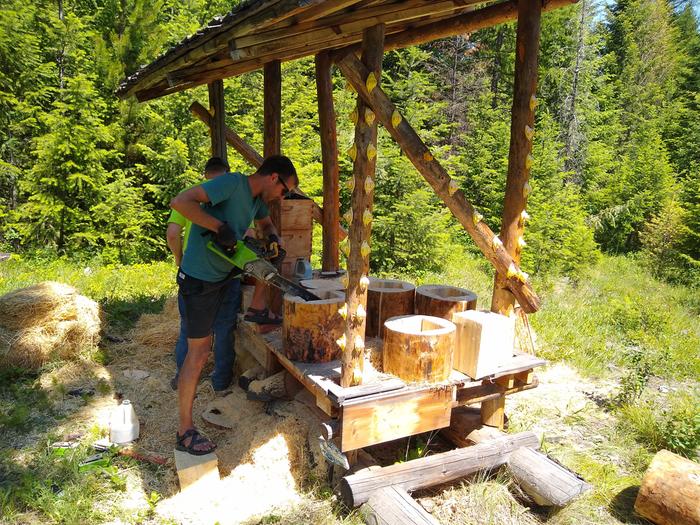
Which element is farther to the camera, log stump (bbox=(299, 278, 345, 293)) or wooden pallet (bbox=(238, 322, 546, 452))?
log stump (bbox=(299, 278, 345, 293))

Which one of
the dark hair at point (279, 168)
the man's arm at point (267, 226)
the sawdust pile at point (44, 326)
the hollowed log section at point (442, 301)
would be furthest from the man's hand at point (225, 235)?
the sawdust pile at point (44, 326)

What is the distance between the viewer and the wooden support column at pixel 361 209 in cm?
278

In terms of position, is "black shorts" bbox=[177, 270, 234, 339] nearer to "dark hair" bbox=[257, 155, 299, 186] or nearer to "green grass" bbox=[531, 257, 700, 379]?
"dark hair" bbox=[257, 155, 299, 186]

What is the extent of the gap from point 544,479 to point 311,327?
6.21 feet

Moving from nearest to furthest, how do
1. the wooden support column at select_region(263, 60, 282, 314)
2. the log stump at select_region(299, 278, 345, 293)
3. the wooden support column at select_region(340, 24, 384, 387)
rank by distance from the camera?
the wooden support column at select_region(340, 24, 384, 387), the log stump at select_region(299, 278, 345, 293), the wooden support column at select_region(263, 60, 282, 314)

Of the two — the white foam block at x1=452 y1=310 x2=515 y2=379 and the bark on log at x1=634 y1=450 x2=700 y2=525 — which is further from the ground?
the white foam block at x1=452 y1=310 x2=515 y2=379

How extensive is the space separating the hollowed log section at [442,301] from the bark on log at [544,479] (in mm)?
1119

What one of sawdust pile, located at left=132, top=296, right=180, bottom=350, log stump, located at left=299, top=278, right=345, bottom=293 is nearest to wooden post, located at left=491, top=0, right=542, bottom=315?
log stump, located at left=299, top=278, right=345, bottom=293

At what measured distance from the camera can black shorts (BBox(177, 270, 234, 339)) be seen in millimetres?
3402

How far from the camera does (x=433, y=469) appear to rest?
3.17 metres

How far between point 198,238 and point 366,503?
7.03 ft

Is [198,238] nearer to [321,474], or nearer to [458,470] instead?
[321,474]

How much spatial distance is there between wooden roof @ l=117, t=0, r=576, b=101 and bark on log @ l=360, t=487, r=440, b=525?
9.05ft

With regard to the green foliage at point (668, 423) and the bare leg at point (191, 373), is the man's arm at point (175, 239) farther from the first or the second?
the green foliage at point (668, 423)
